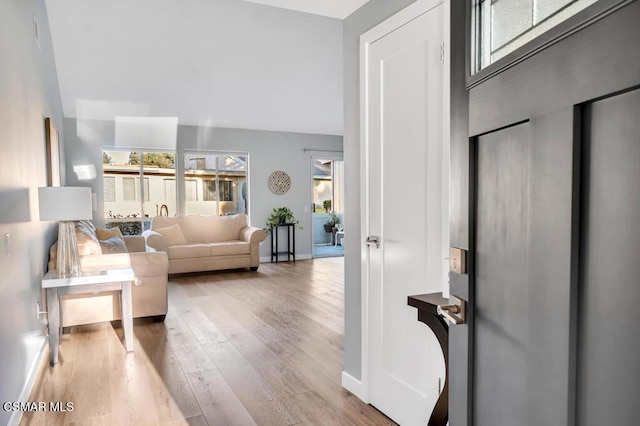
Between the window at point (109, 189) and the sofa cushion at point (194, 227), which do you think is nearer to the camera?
the window at point (109, 189)

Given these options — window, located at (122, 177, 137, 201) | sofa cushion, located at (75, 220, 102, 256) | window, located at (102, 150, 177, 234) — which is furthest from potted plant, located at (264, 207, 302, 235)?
sofa cushion, located at (75, 220, 102, 256)

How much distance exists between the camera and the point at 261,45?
18.2 feet

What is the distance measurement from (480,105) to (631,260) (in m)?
0.46

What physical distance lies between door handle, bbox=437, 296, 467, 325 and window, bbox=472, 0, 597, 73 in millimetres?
544

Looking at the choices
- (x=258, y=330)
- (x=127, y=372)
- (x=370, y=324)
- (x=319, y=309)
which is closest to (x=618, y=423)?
(x=370, y=324)

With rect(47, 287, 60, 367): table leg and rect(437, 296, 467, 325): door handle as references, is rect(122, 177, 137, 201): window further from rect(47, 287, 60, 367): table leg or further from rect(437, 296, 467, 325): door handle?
rect(437, 296, 467, 325): door handle

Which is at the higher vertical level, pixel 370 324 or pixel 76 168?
pixel 76 168

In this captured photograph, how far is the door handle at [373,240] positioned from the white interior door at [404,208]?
24 millimetres

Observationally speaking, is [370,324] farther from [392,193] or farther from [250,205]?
[250,205]

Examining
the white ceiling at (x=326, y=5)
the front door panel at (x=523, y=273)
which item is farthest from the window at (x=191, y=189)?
the front door panel at (x=523, y=273)

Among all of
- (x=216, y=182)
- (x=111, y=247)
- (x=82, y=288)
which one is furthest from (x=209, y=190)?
(x=82, y=288)

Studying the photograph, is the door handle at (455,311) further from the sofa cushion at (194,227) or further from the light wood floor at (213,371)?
the sofa cushion at (194,227)

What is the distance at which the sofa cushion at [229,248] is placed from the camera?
6.84m

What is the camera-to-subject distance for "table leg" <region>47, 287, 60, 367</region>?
3086mm
